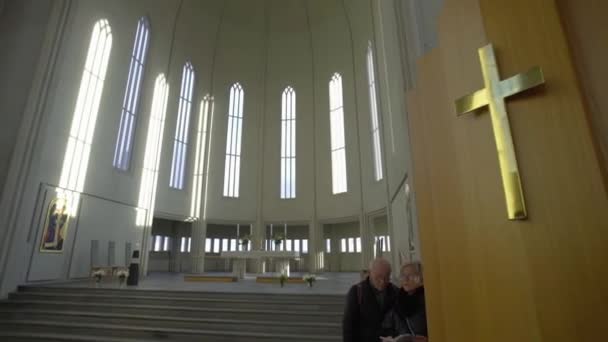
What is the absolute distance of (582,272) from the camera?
698mm

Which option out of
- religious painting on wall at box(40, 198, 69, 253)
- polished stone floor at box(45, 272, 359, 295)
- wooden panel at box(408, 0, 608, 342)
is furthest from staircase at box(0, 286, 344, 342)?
wooden panel at box(408, 0, 608, 342)

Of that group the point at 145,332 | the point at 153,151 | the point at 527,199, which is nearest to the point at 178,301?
the point at 145,332

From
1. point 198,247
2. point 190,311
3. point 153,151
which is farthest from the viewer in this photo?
point 198,247

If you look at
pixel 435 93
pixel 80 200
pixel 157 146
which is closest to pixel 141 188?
pixel 157 146

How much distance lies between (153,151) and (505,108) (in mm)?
14772

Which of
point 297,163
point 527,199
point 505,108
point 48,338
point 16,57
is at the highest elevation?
point 16,57

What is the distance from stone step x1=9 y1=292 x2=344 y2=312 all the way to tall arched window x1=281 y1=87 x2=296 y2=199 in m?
10.7

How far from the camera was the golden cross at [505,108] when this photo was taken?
2.69ft

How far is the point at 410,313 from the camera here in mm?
2133

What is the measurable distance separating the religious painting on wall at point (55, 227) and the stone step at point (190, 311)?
2437mm

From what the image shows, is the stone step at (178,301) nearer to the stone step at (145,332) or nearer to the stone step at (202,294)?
the stone step at (202,294)

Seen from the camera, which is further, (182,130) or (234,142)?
(234,142)

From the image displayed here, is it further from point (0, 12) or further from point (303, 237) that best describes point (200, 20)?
point (303, 237)

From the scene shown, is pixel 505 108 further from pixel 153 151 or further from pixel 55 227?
pixel 153 151
